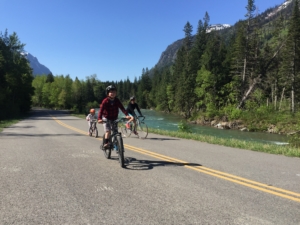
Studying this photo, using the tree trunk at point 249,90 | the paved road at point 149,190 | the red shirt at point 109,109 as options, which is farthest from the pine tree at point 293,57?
the red shirt at point 109,109

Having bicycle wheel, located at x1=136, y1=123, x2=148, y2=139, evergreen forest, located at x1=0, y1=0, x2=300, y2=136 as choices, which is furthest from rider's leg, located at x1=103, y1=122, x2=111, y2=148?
evergreen forest, located at x1=0, y1=0, x2=300, y2=136

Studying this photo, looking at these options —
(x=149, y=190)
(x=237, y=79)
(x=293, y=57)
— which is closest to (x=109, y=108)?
(x=149, y=190)

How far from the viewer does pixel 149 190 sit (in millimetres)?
5141

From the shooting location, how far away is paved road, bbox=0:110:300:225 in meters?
3.93

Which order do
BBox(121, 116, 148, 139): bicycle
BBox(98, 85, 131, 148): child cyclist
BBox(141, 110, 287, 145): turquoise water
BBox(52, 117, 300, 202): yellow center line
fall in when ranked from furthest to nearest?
BBox(141, 110, 287, 145): turquoise water < BBox(121, 116, 148, 139): bicycle < BBox(98, 85, 131, 148): child cyclist < BBox(52, 117, 300, 202): yellow center line

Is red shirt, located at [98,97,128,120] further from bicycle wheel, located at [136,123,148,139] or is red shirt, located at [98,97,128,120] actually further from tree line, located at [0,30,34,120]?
tree line, located at [0,30,34,120]

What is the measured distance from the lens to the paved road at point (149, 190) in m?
3.93

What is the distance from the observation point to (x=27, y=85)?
2379 inches

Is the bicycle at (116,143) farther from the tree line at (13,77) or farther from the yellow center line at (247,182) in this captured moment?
the tree line at (13,77)

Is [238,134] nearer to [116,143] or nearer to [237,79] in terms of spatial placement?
[237,79]

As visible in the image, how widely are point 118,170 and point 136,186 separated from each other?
1.50 meters

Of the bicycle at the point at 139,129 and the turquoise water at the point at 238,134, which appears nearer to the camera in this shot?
the bicycle at the point at 139,129

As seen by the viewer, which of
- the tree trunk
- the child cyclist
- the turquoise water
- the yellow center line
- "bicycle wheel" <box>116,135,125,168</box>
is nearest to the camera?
the yellow center line

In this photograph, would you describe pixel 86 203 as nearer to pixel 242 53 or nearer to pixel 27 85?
pixel 242 53
